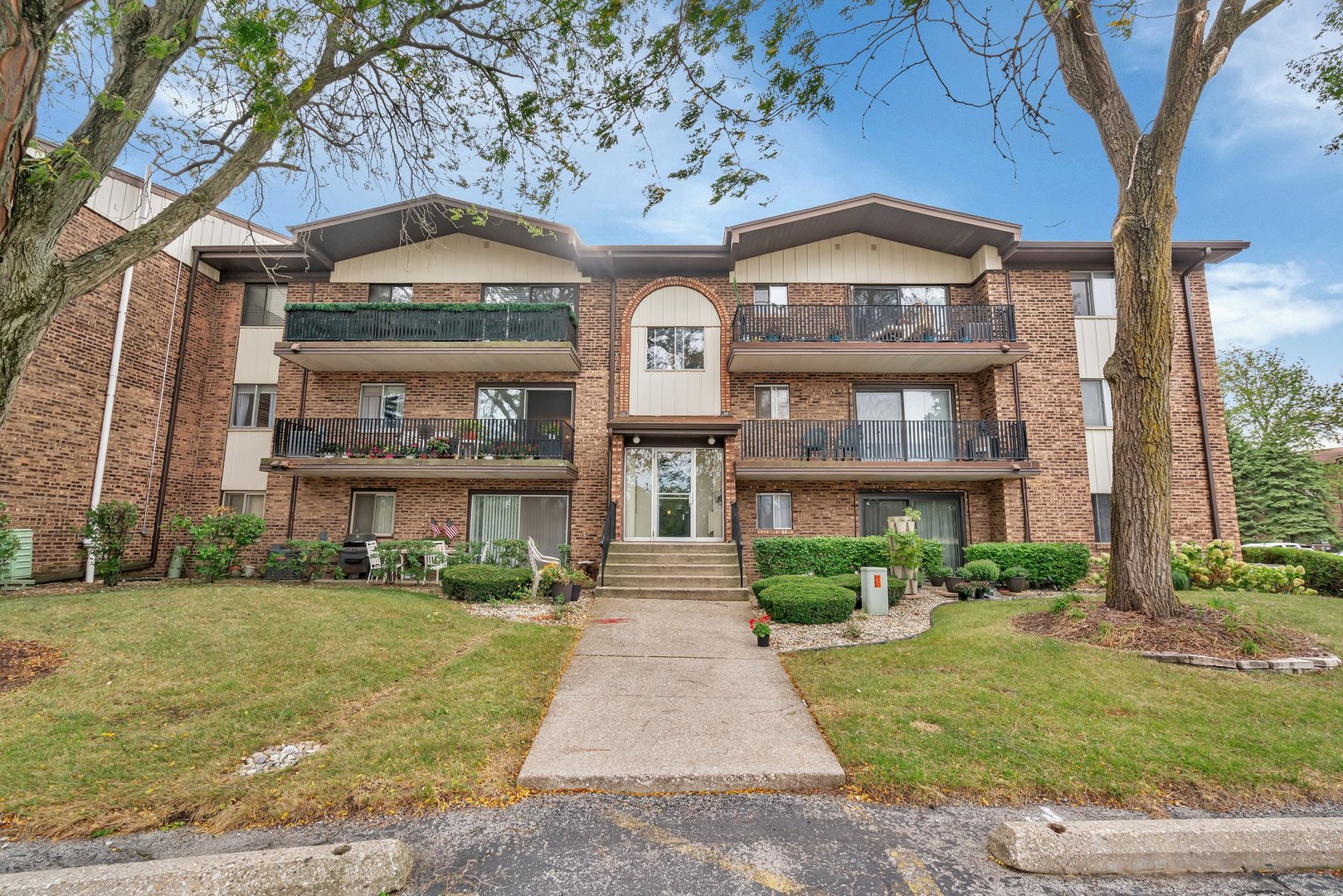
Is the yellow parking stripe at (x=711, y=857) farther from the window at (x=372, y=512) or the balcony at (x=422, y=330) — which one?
the window at (x=372, y=512)

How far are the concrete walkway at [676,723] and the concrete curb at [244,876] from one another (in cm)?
128

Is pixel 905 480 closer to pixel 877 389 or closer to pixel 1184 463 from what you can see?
pixel 877 389

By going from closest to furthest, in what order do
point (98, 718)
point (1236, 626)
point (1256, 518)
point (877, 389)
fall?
point (98, 718), point (1236, 626), point (877, 389), point (1256, 518)

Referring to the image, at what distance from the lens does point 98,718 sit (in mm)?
4539

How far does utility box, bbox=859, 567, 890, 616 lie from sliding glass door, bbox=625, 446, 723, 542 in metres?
4.68

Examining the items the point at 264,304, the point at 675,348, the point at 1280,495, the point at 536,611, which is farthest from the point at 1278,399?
the point at 264,304

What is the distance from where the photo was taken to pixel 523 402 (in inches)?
568

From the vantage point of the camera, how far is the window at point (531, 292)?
579 inches

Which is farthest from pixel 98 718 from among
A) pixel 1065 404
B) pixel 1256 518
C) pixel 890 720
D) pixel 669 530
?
pixel 1256 518

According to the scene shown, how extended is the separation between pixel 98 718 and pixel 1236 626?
427 inches

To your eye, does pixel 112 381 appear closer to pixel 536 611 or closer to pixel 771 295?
pixel 536 611

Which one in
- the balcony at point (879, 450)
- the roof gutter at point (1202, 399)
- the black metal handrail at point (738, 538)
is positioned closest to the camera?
the black metal handrail at point (738, 538)

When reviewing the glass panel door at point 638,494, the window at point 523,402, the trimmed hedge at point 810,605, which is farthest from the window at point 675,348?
the trimmed hedge at point 810,605

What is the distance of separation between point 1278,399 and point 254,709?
4234cm
